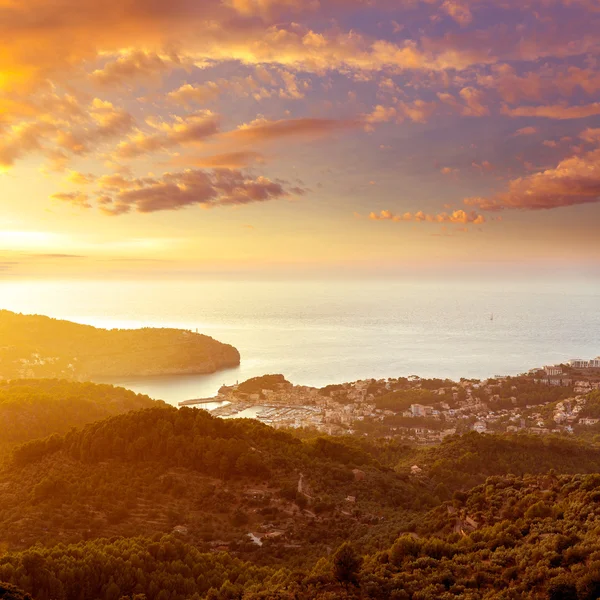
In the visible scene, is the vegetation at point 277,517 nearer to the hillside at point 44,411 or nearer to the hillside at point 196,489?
the hillside at point 196,489

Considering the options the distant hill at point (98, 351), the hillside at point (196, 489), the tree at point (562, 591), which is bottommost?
the hillside at point (196, 489)

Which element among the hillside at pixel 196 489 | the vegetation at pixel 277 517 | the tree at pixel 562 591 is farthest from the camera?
the hillside at pixel 196 489

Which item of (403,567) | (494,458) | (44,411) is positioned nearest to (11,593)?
(403,567)

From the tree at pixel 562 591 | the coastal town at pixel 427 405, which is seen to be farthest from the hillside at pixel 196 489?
the coastal town at pixel 427 405

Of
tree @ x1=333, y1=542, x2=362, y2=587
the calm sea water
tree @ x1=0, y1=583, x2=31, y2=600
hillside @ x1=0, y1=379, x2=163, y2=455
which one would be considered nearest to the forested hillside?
tree @ x1=333, y1=542, x2=362, y2=587

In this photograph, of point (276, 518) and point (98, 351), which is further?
point (98, 351)

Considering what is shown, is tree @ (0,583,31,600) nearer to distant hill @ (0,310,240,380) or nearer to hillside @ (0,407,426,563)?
hillside @ (0,407,426,563)

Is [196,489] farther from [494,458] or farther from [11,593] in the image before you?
[494,458]

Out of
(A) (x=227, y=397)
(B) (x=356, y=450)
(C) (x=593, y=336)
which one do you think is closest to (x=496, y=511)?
(B) (x=356, y=450)
